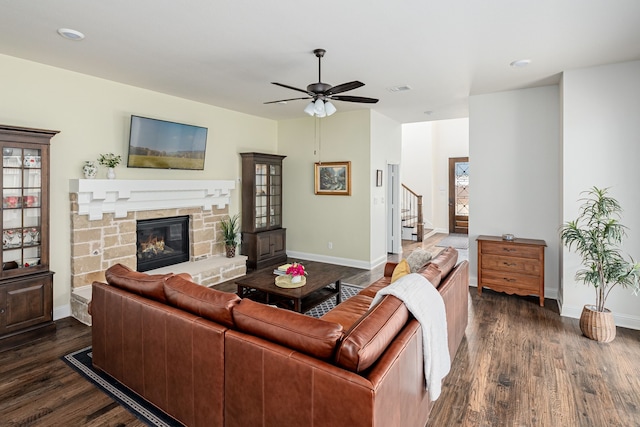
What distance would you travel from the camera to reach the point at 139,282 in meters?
2.41

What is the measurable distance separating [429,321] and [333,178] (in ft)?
15.0

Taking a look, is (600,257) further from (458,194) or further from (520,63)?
(458,194)

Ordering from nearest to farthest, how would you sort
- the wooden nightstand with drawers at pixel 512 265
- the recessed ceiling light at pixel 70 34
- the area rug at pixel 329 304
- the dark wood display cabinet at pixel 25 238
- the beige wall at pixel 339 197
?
the recessed ceiling light at pixel 70 34 → the dark wood display cabinet at pixel 25 238 → the area rug at pixel 329 304 → the wooden nightstand with drawers at pixel 512 265 → the beige wall at pixel 339 197

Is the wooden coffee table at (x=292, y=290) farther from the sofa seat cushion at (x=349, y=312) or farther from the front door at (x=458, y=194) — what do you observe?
the front door at (x=458, y=194)

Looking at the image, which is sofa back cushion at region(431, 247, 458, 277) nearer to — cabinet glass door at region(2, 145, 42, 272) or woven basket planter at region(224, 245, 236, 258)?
woven basket planter at region(224, 245, 236, 258)

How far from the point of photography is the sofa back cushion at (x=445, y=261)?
117 inches

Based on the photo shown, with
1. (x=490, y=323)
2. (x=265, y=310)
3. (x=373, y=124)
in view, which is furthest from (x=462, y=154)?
Answer: (x=265, y=310)

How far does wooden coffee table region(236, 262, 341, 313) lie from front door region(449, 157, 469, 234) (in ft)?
22.5

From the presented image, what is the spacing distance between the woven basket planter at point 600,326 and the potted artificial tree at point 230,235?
473cm

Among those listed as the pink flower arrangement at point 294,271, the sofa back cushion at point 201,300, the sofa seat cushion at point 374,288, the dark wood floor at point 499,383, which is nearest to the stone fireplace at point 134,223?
the dark wood floor at point 499,383

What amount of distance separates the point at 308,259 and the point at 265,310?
196 inches

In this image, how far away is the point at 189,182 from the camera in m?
5.18

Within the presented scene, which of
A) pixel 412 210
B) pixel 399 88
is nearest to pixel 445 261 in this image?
pixel 399 88

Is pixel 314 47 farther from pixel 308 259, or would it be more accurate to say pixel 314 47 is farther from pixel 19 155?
pixel 308 259
